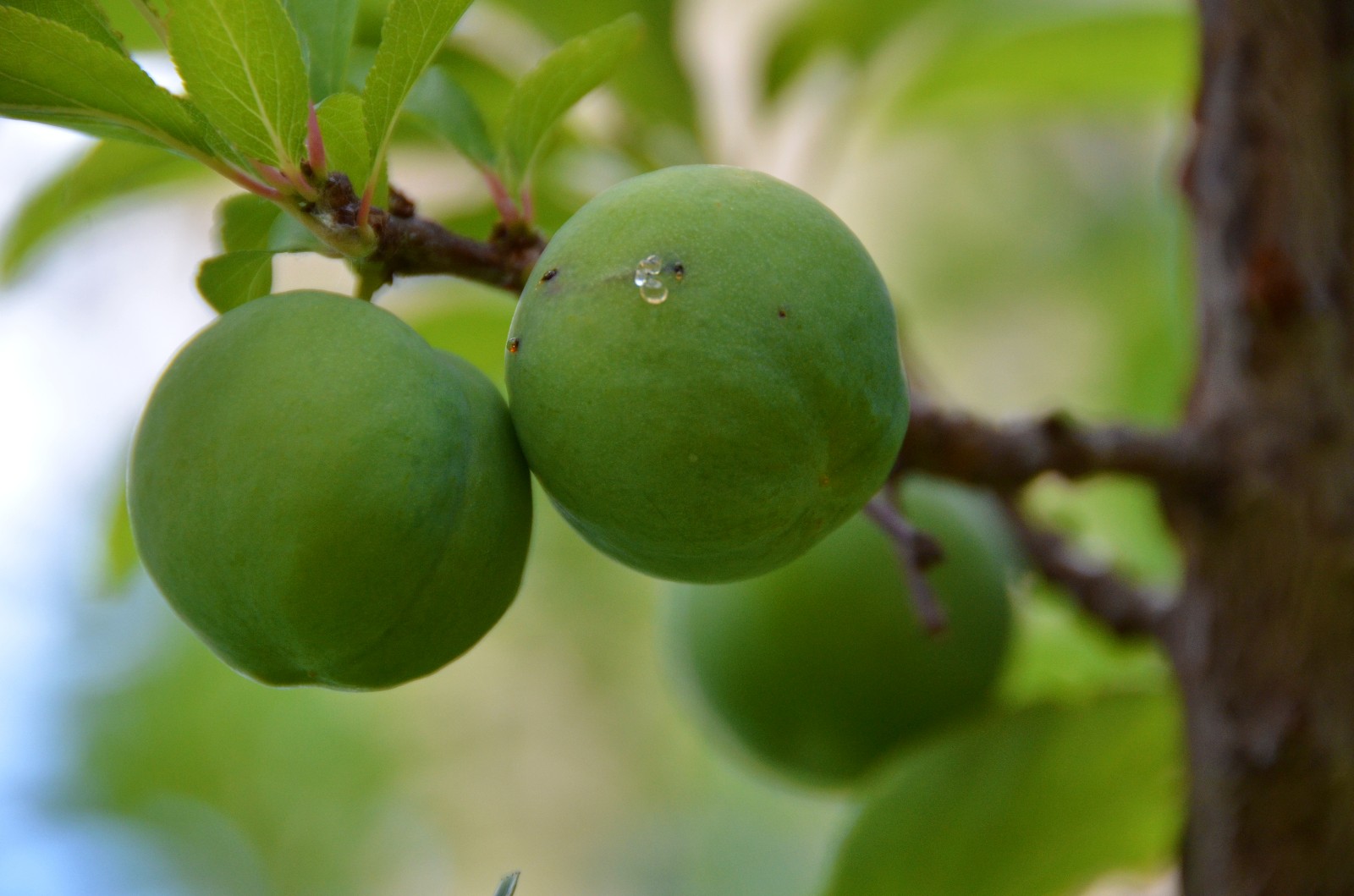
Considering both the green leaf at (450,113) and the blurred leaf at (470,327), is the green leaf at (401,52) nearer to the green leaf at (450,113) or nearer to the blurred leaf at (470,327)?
the green leaf at (450,113)

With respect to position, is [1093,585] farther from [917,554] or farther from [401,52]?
[401,52]

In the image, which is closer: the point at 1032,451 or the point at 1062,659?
the point at 1032,451

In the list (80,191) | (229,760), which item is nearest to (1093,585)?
(80,191)

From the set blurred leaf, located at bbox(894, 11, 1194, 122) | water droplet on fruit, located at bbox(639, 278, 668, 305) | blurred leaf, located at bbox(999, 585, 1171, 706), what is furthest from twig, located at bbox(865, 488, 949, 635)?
blurred leaf, located at bbox(894, 11, 1194, 122)

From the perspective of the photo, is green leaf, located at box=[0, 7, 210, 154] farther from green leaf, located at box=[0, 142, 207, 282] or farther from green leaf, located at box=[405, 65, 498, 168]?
green leaf, located at box=[0, 142, 207, 282]

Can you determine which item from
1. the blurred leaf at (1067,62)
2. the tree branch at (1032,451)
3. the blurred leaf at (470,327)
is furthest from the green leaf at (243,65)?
the blurred leaf at (1067,62)

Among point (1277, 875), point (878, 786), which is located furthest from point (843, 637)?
point (1277, 875)
